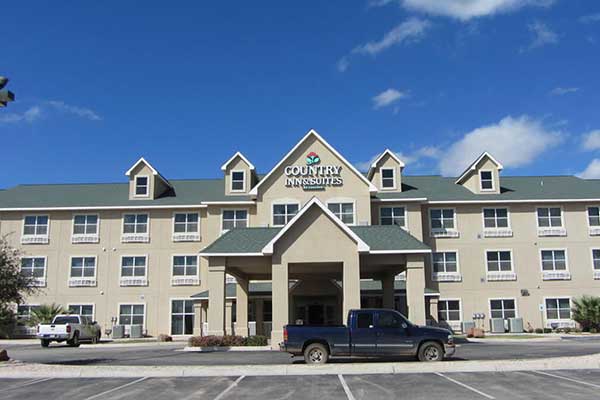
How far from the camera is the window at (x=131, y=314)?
133 ft

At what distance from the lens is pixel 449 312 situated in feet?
130

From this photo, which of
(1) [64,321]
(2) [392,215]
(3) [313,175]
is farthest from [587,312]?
(1) [64,321]

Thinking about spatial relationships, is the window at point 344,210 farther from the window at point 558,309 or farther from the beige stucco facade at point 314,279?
the window at point 558,309

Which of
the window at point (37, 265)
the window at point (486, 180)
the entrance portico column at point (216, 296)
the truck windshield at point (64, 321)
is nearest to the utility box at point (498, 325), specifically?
the window at point (486, 180)

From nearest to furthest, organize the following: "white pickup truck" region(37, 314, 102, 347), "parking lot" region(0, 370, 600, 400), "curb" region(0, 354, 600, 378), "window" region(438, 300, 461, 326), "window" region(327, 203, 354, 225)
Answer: "parking lot" region(0, 370, 600, 400)
"curb" region(0, 354, 600, 378)
"white pickup truck" region(37, 314, 102, 347)
"window" region(327, 203, 354, 225)
"window" region(438, 300, 461, 326)

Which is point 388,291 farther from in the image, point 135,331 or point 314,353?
point 135,331

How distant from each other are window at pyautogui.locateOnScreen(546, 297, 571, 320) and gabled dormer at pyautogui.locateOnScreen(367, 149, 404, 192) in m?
13.0

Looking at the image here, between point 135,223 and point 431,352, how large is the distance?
2889 centimetres

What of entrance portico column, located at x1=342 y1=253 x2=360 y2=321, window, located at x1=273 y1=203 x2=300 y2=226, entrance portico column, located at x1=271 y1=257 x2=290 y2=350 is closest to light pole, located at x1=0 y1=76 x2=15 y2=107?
entrance portico column, located at x1=271 y1=257 x2=290 y2=350

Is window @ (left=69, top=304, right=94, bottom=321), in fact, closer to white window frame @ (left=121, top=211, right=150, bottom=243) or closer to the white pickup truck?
white window frame @ (left=121, top=211, right=150, bottom=243)

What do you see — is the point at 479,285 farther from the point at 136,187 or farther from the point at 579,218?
the point at 136,187

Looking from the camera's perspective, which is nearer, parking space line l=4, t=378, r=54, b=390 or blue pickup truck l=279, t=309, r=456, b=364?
parking space line l=4, t=378, r=54, b=390

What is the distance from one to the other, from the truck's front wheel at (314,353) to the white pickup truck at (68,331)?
1864 centimetres

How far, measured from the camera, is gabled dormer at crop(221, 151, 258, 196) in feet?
139
